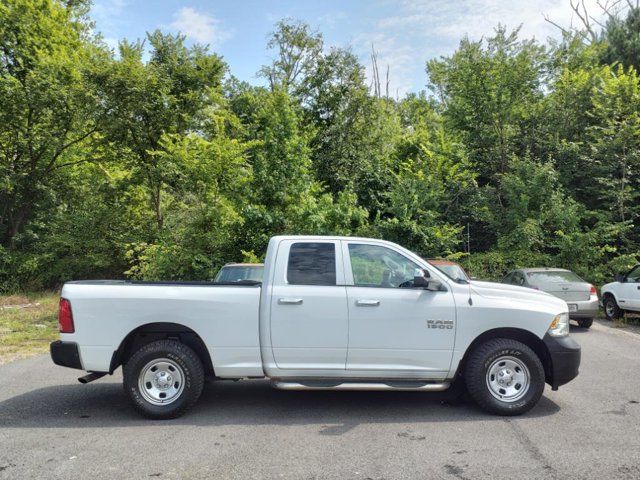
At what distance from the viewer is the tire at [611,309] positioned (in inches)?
551

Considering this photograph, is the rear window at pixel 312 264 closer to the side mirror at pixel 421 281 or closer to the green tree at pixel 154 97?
the side mirror at pixel 421 281

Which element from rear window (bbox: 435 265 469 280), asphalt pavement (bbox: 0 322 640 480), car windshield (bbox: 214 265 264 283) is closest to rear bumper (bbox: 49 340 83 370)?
asphalt pavement (bbox: 0 322 640 480)

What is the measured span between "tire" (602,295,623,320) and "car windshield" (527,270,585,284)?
2.09 meters

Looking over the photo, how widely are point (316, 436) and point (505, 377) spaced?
227cm

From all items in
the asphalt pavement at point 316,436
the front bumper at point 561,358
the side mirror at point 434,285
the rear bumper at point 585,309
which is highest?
the side mirror at point 434,285

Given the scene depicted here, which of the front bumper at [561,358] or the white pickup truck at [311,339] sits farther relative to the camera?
the front bumper at [561,358]

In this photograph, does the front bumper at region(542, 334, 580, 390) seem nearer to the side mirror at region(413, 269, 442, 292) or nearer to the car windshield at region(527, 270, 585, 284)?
the side mirror at region(413, 269, 442, 292)

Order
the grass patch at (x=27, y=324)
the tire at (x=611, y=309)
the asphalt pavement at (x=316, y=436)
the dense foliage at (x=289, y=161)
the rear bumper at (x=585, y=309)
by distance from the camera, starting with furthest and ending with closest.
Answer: the dense foliage at (x=289, y=161) < the tire at (x=611, y=309) < the rear bumper at (x=585, y=309) < the grass patch at (x=27, y=324) < the asphalt pavement at (x=316, y=436)

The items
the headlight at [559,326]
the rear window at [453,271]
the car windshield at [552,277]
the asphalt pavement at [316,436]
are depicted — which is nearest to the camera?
the asphalt pavement at [316,436]

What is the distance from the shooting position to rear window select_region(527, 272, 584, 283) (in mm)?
12570

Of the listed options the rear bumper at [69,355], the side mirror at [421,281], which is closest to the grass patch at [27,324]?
the rear bumper at [69,355]

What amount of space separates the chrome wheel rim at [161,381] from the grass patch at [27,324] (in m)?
4.98

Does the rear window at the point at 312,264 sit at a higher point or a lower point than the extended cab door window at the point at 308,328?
higher

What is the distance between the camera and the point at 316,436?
5.22 meters
